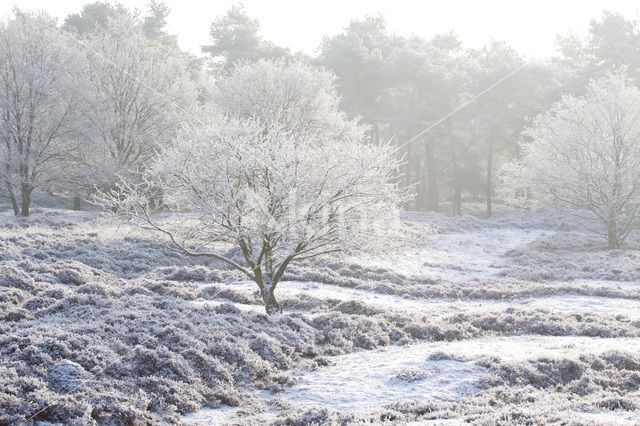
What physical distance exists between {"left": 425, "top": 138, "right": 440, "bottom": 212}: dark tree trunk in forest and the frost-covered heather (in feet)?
96.7

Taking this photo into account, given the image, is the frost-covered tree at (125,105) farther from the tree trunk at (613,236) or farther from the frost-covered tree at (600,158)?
the tree trunk at (613,236)

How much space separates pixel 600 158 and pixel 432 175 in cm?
2453

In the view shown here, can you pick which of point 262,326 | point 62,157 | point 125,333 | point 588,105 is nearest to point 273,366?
point 262,326

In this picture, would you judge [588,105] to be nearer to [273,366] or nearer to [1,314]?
[273,366]

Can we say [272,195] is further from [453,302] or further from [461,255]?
[461,255]

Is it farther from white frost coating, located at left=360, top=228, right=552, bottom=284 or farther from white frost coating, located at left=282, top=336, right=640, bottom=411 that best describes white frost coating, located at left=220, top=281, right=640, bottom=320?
white frost coating, located at left=282, top=336, right=640, bottom=411

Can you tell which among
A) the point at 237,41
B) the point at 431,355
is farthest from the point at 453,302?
the point at 237,41

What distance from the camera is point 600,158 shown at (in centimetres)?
2791

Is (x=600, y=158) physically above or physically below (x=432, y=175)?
below

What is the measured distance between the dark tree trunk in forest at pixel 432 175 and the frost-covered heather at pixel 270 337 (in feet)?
96.7

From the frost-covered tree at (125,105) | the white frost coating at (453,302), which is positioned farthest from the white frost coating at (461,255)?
the frost-covered tree at (125,105)

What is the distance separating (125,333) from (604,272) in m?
18.8

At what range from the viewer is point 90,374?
8.70 metres

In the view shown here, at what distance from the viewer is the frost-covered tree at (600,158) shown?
27.4m
